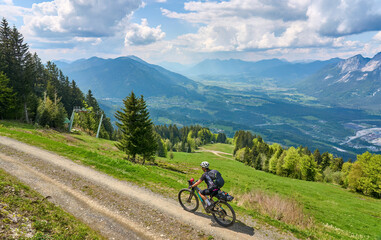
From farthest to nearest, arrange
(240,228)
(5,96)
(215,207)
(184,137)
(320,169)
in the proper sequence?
(184,137) < (320,169) < (5,96) < (215,207) < (240,228)

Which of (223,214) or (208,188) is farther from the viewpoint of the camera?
(208,188)

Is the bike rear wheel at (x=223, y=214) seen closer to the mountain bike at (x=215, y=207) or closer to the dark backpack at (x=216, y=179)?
the mountain bike at (x=215, y=207)

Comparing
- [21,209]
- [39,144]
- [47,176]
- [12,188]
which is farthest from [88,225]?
[39,144]

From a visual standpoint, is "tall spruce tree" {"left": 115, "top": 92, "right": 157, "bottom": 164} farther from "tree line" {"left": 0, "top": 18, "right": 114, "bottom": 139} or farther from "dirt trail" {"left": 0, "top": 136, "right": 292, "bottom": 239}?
"tree line" {"left": 0, "top": 18, "right": 114, "bottom": 139}

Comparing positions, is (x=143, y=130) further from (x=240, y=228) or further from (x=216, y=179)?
(x=240, y=228)

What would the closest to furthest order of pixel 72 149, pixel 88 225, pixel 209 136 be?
pixel 88 225, pixel 72 149, pixel 209 136

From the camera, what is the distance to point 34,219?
9188 mm

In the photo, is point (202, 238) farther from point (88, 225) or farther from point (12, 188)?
point (12, 188)

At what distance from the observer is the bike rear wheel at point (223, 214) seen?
37.2 ft

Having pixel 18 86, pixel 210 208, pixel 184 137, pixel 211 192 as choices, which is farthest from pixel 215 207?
pixel 184 137

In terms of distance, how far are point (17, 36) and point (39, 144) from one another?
3475 centimetres

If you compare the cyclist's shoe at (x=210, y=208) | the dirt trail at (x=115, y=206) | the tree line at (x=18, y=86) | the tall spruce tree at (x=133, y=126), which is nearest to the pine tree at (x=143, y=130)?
the tall spruce tree at (x=133, y=126)

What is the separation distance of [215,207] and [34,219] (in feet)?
30.2

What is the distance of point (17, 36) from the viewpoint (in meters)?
43.0
